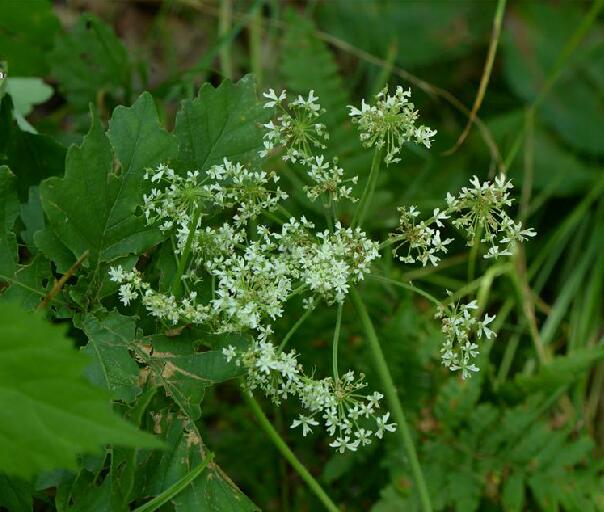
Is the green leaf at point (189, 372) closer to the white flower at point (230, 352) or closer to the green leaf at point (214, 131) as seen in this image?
the white flower at point (230, 352)

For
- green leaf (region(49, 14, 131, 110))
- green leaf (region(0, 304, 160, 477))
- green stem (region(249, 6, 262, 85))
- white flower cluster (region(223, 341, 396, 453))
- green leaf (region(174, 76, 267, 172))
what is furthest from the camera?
green stem (region(249, 6, 262, 85))

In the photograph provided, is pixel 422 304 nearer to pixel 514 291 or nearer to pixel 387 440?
pixel 514 291

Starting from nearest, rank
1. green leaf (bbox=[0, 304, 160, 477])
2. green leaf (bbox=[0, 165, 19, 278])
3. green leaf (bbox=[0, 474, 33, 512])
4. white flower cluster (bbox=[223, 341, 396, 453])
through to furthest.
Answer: green leaf (bbox=[0, 304, 160, 477]) < white flower cluster (bbox=[223, 341, 396, 453]) < green leaf (bbox=[0, 474, 33, 512]) < green leaf (bbox=[0, 165, 19, 278])

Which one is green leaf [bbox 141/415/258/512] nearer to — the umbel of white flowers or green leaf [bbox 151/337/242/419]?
green leaf [bbox 151/337/242/419]

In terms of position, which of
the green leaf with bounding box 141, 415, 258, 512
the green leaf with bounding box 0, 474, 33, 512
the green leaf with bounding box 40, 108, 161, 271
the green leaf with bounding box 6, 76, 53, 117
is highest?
the green leaf with bounding box 6, 76, 53, 117

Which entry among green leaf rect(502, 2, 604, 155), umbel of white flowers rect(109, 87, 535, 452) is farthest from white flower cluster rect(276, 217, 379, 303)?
green leaf rect(502, 2, 604, 155)

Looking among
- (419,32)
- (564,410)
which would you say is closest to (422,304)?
(564,410)
